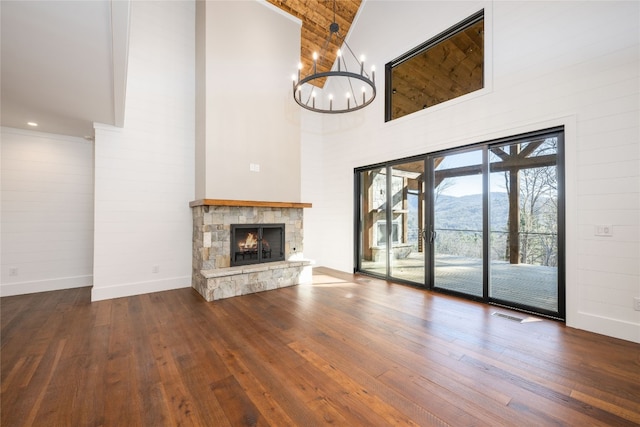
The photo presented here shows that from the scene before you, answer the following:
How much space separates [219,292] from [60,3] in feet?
10.9

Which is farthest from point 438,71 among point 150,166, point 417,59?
point 150,166

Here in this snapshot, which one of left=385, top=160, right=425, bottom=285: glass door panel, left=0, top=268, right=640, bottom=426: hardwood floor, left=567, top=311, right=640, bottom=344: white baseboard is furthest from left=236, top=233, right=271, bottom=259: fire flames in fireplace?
left=567, top=311, right=640, bottom=344: white baseboard

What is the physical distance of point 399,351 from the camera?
7.80ft

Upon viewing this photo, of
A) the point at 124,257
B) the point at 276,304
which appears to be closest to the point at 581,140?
the point at 276,304

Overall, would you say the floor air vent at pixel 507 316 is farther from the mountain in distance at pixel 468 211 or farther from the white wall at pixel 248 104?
the white wall at pixel 248 104

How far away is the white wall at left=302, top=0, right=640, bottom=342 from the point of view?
2.59 metres

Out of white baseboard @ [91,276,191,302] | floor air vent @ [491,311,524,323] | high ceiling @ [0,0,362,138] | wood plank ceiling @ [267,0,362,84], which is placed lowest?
floor air vent @ [491,311,524,323]

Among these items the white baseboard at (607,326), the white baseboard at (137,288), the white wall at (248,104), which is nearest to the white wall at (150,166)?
the white baseboard at (137,288)

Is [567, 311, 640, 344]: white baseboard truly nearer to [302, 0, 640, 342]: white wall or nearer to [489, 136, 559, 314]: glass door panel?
[302, 0, 640, 342]: white wall

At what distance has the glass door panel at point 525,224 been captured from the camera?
3158 millimetres

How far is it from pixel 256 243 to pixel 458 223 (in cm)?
332

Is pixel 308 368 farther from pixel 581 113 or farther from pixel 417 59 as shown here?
pixel 417 59

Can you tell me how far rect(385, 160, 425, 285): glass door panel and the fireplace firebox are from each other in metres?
2.09

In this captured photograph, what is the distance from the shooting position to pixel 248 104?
4.61 meters
